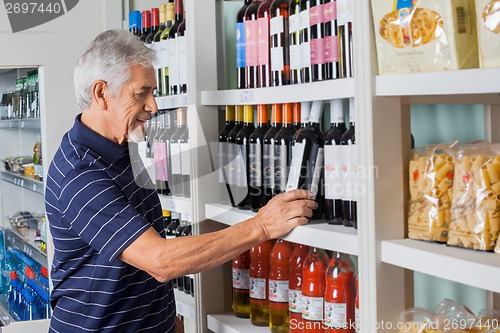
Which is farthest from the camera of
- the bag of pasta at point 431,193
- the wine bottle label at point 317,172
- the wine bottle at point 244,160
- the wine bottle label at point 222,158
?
the wine bottle label at point 222,158

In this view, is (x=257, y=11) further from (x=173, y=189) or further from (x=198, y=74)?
(x=173, y=189)

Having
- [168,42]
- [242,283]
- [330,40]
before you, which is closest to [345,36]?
[330,40]

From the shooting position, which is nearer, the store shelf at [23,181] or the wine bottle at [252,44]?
the wine bottle at [252,44]

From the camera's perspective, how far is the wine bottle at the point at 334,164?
1.85 meters

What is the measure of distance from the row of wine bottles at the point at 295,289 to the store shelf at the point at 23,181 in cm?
179

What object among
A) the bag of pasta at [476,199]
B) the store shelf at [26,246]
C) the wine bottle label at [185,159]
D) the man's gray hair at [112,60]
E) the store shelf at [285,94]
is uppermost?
→ the man's gray hair at [112,60]

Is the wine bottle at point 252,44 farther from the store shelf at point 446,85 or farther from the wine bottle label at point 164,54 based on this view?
the store shelf at point 446,85

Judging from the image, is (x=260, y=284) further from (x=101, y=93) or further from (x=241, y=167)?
(x=101, y=93)

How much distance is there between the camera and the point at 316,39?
1.94 meters

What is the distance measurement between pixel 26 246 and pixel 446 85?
3.42 m

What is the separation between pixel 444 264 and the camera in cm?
141

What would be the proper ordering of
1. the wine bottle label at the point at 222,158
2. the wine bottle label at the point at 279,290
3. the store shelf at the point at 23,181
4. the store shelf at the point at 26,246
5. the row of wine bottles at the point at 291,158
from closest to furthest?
the row of wine bottles at the point at 291,158
the wine bottle label at the point at 279,290
the wine bottle label at the point at 222,158
the store shelf at the point at 23,181
the store shelf at the point at 26,246

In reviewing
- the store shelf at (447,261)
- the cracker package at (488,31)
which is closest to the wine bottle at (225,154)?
the store shelf at (447,261)

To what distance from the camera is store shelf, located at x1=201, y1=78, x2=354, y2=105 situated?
1.77 metres
